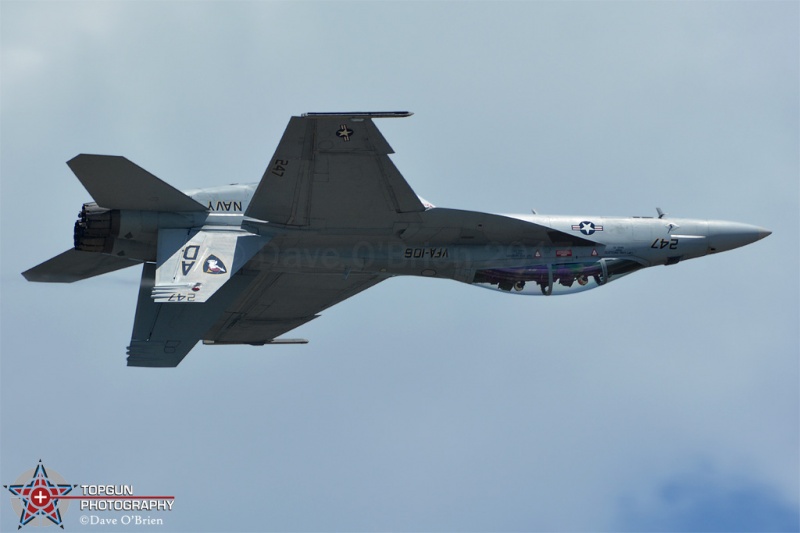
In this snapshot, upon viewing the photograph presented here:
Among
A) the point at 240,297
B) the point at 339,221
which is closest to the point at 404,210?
the point at 339,221

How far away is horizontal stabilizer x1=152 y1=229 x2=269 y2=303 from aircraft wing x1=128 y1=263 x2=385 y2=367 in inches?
66.9

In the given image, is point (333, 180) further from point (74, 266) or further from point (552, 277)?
point (74, 266)

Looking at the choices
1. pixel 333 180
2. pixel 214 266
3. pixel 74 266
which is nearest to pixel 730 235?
pixel 333 180

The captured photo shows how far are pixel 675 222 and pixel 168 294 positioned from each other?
13301mm

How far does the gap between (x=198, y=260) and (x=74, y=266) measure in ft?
14.0

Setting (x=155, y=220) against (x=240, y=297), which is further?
(x=240, y=297)

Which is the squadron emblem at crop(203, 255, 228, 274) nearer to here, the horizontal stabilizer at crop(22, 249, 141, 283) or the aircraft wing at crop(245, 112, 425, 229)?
the aircraft wing at crop(245, 112, 425, 229)

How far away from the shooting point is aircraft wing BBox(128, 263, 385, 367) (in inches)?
1417

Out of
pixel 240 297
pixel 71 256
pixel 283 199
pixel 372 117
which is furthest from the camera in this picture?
pixel 240 297

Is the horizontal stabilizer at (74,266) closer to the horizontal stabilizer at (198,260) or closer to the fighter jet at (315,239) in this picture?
the fighter jet at (315,239)

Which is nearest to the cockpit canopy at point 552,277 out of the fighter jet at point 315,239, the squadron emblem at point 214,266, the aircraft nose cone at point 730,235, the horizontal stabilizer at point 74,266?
the fighter jet at point 315,239

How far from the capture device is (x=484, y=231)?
3562cm

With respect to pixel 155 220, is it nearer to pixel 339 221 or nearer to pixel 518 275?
pixel 339 221

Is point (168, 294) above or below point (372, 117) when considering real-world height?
Result: below
